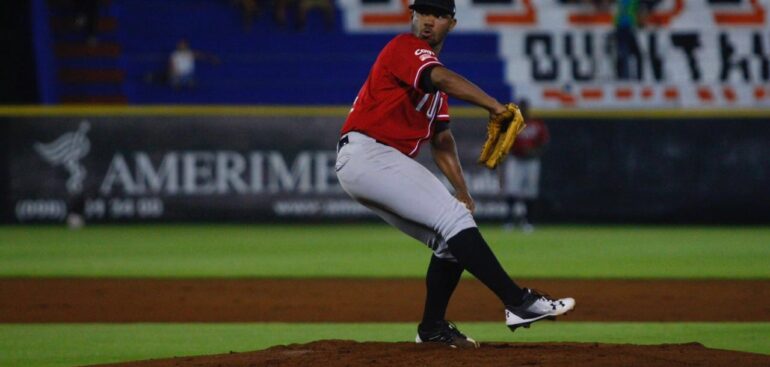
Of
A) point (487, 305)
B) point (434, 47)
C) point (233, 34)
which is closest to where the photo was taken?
point (434, 47)

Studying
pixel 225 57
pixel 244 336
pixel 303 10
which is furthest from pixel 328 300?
pixel 303 10

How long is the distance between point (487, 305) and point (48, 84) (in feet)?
41.3

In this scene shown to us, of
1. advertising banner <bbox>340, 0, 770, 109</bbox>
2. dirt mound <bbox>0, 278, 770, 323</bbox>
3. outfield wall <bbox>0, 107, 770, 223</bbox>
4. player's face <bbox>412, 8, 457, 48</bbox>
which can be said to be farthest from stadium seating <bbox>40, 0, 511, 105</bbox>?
player's face <bbox>412, 8, 457, 48</bbox>

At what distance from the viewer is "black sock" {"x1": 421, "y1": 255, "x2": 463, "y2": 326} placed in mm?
6211

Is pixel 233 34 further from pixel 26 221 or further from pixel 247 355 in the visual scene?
pixel 247 355

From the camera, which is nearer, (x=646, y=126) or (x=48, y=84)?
(x=646, y=126)

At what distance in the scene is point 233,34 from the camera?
848 inches

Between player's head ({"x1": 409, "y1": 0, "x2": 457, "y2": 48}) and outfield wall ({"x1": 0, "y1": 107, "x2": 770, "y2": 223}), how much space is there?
12405 millimetres

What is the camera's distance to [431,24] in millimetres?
5883

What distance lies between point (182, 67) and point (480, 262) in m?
15.4

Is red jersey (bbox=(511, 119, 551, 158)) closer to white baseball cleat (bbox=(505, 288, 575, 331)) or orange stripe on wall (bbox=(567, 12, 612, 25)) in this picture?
orange stripe on wall (bbox=(567, 12, 612, 25))

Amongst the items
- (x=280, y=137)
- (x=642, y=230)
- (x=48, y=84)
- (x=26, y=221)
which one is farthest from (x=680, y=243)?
(x=48, y=84)

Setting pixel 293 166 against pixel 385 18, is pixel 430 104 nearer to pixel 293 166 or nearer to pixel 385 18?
pixel 293 166

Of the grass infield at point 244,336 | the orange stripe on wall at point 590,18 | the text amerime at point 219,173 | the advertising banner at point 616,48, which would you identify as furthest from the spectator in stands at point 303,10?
the grass infield at point 244,336
